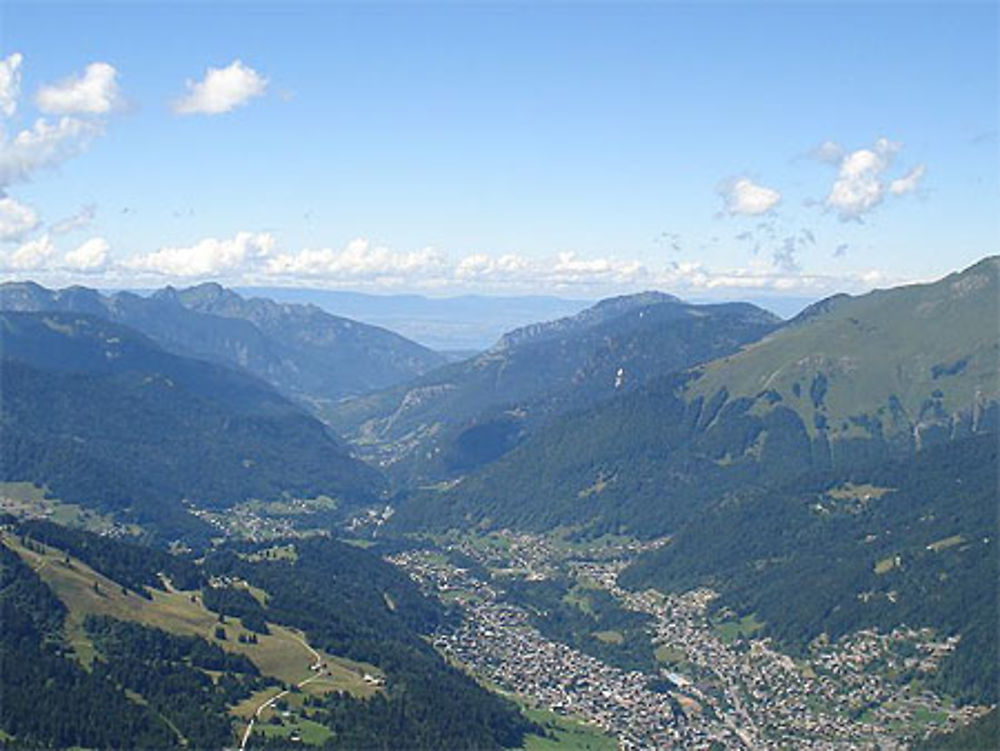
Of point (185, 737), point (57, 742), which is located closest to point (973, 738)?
point (185, 737)

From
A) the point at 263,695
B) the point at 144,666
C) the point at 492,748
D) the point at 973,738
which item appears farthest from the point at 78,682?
the point at 973,738

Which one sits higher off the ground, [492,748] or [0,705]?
[0,705]

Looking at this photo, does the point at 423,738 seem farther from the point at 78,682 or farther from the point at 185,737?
the point at 78,682

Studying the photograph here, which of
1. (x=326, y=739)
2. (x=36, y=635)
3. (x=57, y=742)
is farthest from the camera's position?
(x=36, y=635)

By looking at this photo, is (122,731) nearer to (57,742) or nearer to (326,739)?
(57,742)

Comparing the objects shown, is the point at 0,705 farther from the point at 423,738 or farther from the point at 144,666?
the point at 423,738

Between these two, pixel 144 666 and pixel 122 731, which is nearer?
pixel 122 731

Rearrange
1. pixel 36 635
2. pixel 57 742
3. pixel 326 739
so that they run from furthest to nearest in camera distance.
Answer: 1. pixel 36 635
2. pixel 326 739
3. pixel 57 742

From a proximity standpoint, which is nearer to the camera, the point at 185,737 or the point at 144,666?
the point at 185,737
